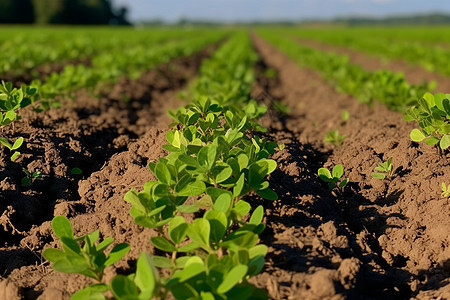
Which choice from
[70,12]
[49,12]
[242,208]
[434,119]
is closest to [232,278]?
[242,208]

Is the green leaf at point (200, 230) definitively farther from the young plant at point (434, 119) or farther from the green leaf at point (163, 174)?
the young plant at point (434, 119)

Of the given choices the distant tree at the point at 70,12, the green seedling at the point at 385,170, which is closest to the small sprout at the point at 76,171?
the green seedling at the point at 385,170

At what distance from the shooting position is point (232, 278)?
1.53 m

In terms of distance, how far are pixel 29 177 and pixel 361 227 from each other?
2448mm

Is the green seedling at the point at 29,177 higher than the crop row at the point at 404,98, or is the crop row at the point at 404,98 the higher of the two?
the crop row at the point at 404,98

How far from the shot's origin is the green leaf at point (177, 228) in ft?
6.01

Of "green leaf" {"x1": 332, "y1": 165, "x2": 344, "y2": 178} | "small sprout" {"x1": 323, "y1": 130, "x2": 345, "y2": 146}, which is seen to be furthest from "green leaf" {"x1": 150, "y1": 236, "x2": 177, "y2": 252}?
"small sprout" {"x1": 323, "y1": 130, "x2": 345, "y2": 146}

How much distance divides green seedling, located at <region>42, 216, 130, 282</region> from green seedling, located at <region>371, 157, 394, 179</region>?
1.96 metres

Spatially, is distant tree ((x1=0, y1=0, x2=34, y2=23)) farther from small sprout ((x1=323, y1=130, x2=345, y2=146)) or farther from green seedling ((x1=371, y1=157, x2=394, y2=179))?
green seedling ((x1=371, y1=157, x2=394, y2=179))

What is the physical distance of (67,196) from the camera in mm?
3002

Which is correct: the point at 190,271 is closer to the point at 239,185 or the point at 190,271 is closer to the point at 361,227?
the point at 239,185

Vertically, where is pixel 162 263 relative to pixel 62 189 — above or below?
above

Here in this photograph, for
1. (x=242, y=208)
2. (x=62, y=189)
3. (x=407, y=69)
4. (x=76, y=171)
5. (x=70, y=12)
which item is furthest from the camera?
(x=70, y=12)

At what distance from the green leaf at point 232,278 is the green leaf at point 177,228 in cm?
37
